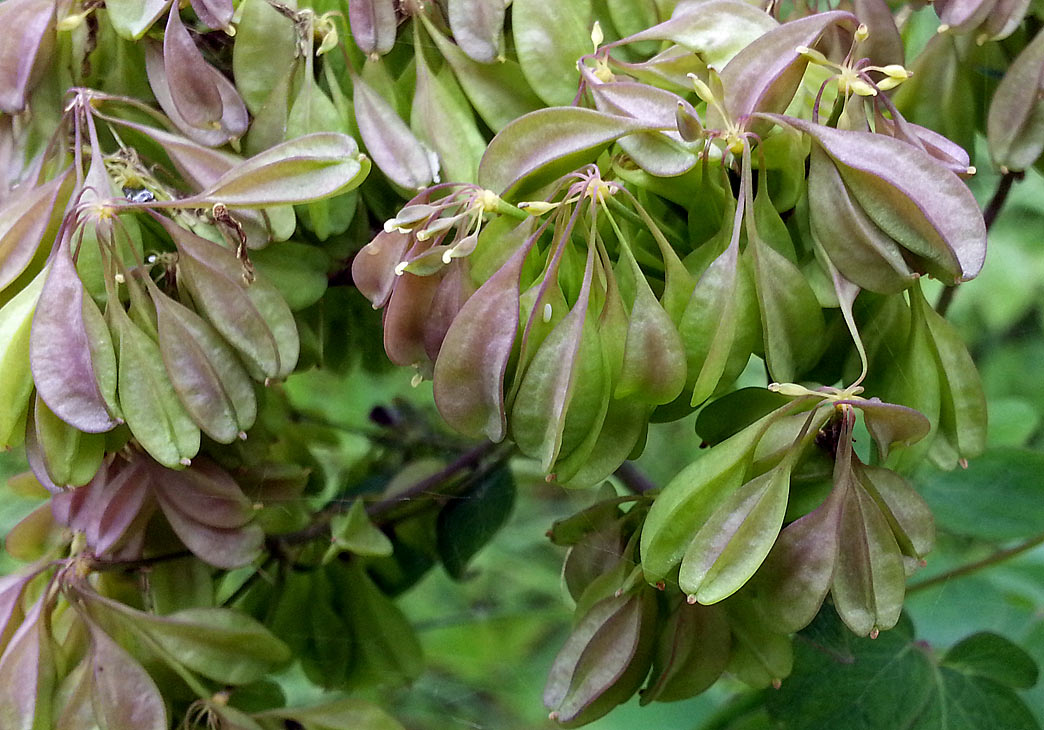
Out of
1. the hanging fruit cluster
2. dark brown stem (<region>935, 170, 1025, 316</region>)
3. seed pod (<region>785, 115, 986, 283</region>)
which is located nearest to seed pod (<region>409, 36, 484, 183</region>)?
the hanging fruit cluster

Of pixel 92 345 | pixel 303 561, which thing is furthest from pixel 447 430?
pixel 92 345

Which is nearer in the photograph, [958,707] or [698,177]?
[698,177]

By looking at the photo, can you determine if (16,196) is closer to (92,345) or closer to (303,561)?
(92,345)

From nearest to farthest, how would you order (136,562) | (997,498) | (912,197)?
(912,197), (136,562), (997,498)

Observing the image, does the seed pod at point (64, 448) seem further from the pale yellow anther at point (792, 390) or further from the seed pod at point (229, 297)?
the pale yellow anther at point (792, 390)

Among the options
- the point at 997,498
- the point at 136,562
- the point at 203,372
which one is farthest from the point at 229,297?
the point at 997,498

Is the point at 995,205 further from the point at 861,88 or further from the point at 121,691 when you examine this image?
the point at 121,691
